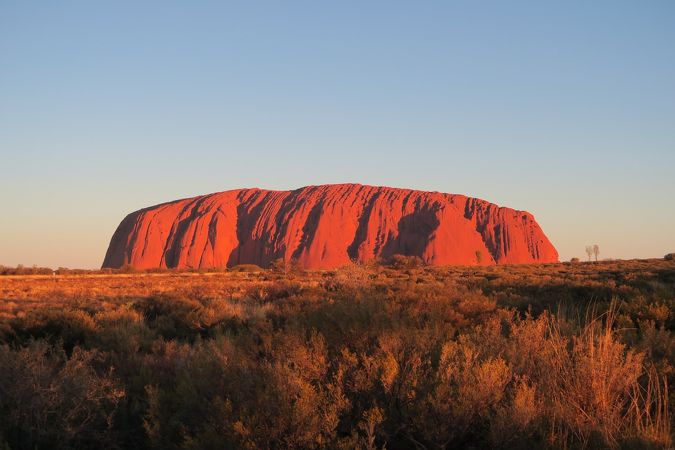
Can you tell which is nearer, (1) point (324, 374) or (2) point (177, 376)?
(1) point (324, 374)

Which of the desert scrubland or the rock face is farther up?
the rock face

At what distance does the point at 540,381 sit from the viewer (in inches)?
180

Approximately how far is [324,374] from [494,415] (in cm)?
140

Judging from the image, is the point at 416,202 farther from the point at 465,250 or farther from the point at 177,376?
the point at 177,376

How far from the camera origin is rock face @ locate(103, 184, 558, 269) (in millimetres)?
84062

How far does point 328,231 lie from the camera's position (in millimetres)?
86250

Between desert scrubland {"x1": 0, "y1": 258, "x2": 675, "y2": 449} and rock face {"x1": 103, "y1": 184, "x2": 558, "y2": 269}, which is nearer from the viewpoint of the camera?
desert scrubland {"x1": 0, "y1": 258, "x2": 675, "y2": 449}

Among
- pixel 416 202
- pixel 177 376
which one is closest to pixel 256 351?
pixel 177 376

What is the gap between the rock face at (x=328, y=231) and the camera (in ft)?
276

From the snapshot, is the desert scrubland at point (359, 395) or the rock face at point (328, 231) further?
the rock face at point (328, 231)

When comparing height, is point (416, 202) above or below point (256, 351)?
above

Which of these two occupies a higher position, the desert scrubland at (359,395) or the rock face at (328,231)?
the rock face at (328,231)

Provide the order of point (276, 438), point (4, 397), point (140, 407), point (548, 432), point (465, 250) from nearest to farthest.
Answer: point (276, 438)
point (548, 432)
point (4, 397)
point (140, 407)
point (465, 250)

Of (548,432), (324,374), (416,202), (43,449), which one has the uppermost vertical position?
(416,202)
